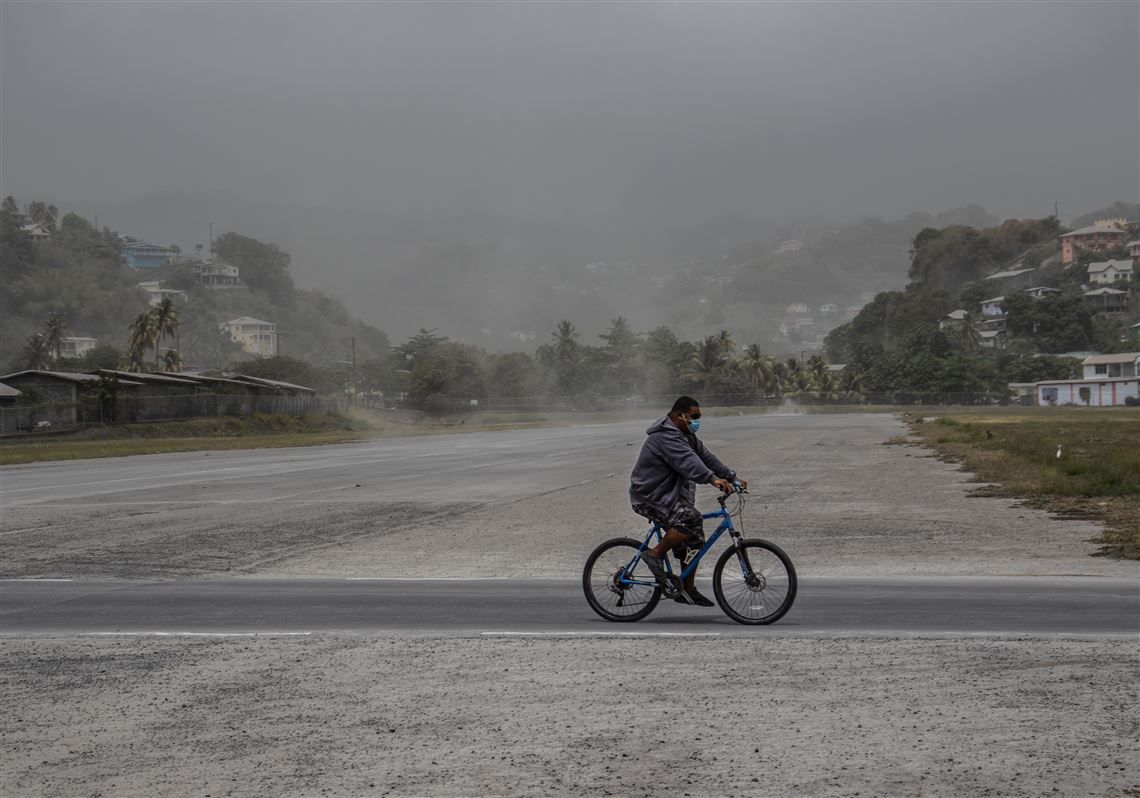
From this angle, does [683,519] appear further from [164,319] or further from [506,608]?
[164,319]

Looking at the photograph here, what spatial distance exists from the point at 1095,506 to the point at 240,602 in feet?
55.4

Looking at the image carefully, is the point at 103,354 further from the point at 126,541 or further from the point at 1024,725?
the point at 1024,725

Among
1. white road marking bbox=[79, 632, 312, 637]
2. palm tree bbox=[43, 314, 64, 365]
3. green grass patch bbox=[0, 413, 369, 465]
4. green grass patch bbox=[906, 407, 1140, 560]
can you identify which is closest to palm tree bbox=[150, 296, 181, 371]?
palm tree bbox=[43, 314, 64, 365]

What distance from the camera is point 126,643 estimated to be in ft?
34.9

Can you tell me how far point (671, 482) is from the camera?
1071cm

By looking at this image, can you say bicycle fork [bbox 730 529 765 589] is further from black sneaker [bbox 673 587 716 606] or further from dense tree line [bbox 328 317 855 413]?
dense tree line [bbox 328 317 855 413]

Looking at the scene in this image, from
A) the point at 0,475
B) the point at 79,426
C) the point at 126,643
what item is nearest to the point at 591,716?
the point at 126,643

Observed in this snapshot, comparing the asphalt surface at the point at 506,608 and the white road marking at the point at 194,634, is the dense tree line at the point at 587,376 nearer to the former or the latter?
the asphalt surface at the point at 506,608

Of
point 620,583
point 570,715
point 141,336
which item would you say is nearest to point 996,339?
point 141,336

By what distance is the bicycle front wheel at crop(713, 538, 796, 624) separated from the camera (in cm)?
1071

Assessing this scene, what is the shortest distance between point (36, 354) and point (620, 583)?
17832 cm

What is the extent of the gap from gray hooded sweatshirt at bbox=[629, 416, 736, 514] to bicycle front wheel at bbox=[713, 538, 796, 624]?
0.73 metres

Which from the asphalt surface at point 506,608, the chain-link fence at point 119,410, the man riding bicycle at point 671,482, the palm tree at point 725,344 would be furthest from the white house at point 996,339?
the man riding bicycle at point 671,482

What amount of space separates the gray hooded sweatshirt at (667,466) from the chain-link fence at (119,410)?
64896mm
